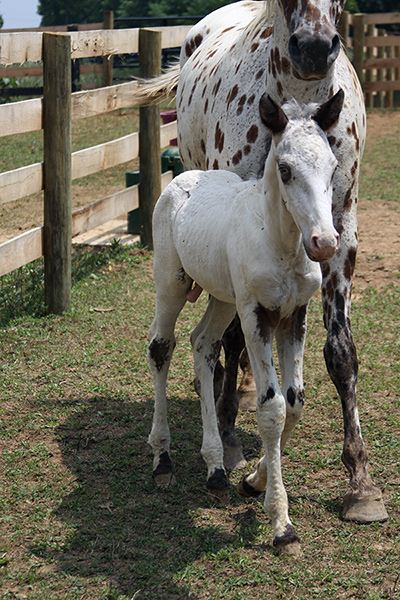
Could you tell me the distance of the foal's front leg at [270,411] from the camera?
10.6ft

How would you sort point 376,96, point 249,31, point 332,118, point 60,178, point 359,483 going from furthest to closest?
point 376,96, point 60,178, point 249,31, point 359,483, point 332,118

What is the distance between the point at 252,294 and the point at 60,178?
340 cm

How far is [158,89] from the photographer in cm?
660

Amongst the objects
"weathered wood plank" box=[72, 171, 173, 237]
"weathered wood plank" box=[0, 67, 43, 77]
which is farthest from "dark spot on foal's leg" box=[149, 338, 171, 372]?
"weathered wood plank" box=[0, 67, 43, 77]

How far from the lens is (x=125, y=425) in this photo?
464 centimetres

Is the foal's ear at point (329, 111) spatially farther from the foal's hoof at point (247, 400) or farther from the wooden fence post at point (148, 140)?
the wooden fence post at point (148, 140)

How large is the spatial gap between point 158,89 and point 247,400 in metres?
2.91

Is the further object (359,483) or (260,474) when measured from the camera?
(359,483)

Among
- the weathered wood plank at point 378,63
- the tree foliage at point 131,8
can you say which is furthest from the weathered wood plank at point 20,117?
the tree foliage at point 131,8

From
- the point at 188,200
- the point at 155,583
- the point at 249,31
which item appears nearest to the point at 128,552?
the point at 155,583

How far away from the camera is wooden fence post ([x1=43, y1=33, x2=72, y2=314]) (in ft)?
19.9

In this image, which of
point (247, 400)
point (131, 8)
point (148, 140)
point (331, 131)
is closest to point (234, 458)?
point (247, 400)

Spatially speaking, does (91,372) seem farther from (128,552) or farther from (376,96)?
(376,96)

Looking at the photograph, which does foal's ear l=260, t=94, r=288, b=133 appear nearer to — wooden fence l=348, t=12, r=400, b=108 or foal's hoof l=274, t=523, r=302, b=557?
foal's hoof l=274, t=523, r=302, b=557
